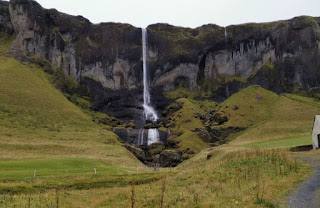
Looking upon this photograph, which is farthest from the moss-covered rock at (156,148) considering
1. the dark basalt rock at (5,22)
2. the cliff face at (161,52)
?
the dark basalt rock at (5,22)

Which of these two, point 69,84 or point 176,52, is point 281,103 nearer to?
point 176,52

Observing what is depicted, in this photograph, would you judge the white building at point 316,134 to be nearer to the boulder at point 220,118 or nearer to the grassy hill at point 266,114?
the grassy hill at point 266,114

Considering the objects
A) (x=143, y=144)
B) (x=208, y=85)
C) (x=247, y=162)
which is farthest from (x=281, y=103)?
(x=247, y=162)

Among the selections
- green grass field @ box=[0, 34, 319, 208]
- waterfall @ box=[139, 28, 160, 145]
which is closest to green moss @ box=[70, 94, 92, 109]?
green grass field @ box=[0, 34, 319, 208]

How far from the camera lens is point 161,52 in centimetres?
13500

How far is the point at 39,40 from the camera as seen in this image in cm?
11575

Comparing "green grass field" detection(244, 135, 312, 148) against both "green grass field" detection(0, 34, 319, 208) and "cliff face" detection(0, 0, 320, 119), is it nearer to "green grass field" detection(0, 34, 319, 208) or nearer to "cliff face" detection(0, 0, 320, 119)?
"green grass field" detection(0, 34, 319, 208)

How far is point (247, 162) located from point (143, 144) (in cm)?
6574

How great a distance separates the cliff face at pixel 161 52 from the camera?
115 m

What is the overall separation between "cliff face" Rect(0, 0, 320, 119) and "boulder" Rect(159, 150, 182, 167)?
4272cm

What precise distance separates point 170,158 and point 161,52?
73.1 meters

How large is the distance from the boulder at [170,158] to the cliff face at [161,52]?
42720mm

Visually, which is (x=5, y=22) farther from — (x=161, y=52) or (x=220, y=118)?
(x=220, y=118)

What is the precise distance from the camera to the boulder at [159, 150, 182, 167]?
71.3m
